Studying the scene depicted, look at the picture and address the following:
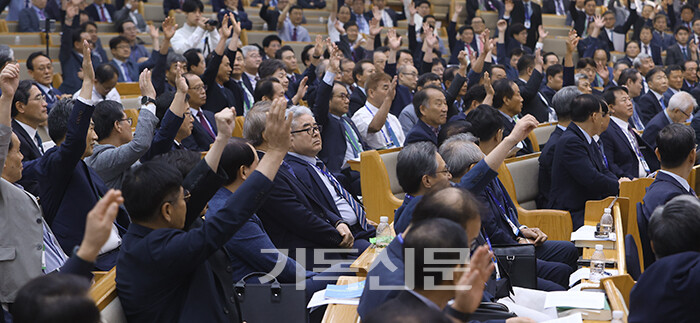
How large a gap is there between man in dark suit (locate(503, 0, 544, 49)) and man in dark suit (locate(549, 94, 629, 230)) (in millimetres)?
6721

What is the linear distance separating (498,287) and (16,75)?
1868 mm

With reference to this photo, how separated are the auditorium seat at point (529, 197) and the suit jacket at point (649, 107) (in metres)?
3.33

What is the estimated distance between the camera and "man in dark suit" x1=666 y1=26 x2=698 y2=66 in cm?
1107

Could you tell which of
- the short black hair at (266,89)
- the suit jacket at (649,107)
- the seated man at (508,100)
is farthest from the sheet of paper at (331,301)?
the suit jacket at (649,107)

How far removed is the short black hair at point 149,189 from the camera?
2041mm

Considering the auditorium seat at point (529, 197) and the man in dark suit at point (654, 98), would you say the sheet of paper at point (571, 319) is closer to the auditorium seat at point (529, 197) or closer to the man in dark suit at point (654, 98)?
the auditorium seat at point (529, 197)

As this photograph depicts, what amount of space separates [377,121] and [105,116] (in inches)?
103

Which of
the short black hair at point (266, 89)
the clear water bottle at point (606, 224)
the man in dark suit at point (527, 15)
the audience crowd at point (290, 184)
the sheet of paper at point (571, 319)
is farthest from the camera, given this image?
the man in dark suit at point (527, 15)

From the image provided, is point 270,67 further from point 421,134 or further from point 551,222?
point 551,222

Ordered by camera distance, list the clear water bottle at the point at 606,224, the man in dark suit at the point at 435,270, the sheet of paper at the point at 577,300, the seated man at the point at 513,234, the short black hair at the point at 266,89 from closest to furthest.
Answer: the man in dark suit at the point at 435,270 → the sheet of paper at the point at 577,300 → the seated man at the point at 513,234 → the clear water bottle at the point at 606,224 → the short black hair at the point at 266,89

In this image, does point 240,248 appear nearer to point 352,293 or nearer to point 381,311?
point 352,293

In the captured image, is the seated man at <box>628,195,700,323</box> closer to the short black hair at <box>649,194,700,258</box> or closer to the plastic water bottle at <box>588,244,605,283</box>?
the short black hair at <box>649,194,700,258</box>

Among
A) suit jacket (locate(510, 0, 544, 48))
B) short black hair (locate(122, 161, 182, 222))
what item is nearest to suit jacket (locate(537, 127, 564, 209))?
short black hair (locate(122, 161, 182, 222))

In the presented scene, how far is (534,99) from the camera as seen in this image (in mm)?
6871
